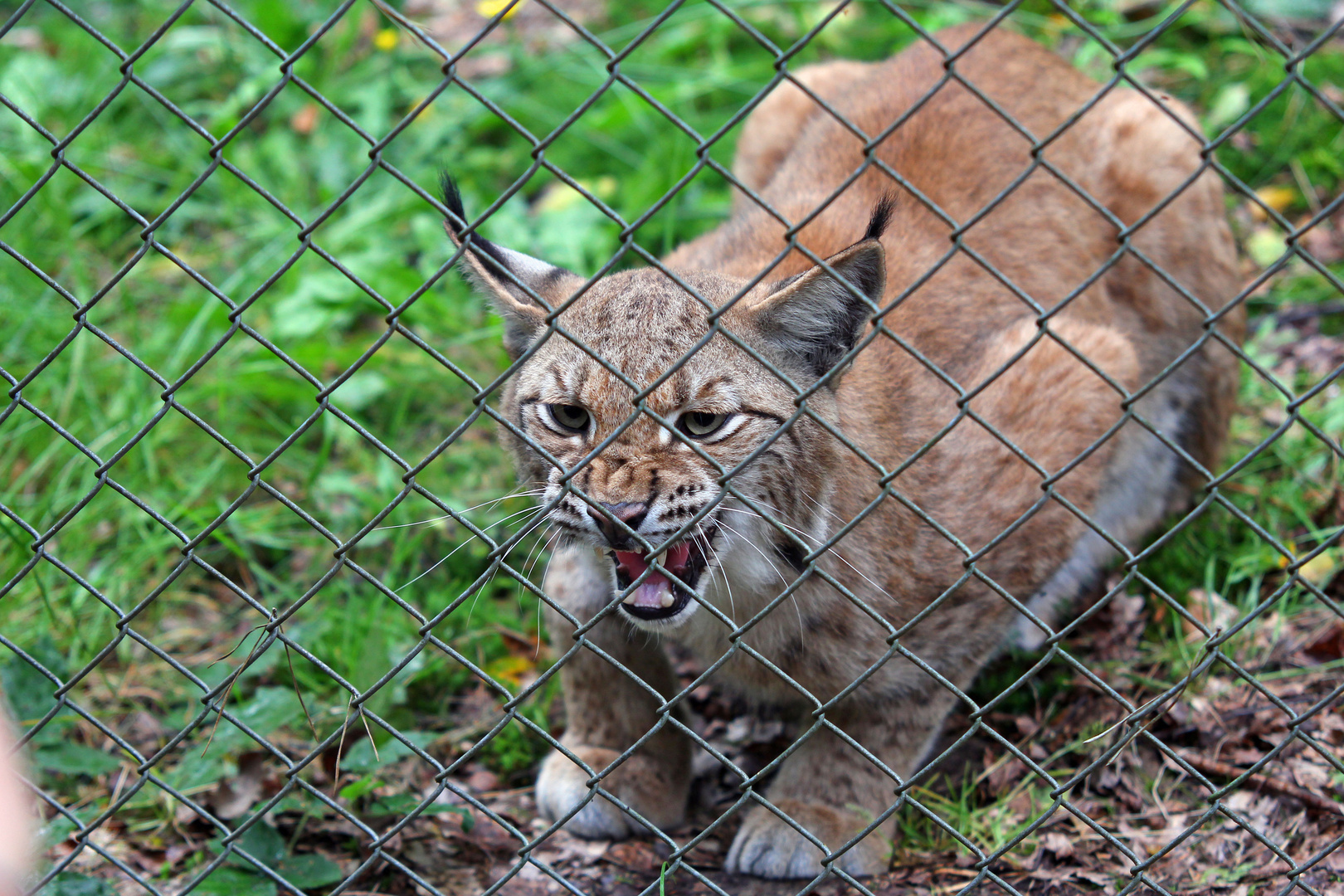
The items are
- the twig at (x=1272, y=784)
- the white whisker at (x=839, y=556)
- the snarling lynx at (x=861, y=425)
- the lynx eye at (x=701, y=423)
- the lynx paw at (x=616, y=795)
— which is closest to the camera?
the snarling lynx at (x=861, y=425)

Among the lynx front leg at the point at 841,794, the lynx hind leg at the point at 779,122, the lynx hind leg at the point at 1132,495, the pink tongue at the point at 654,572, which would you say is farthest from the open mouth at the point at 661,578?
the lynx hind leg at the point at 779,122

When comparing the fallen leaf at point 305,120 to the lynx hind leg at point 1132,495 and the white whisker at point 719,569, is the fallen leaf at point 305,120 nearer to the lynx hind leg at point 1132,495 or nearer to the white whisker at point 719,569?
the white whisker at point 719,569

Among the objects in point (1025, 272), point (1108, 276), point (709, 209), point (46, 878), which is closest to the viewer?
point (46, 878)

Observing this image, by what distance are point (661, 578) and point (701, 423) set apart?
1.15ft

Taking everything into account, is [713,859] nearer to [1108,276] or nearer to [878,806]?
[878,806]

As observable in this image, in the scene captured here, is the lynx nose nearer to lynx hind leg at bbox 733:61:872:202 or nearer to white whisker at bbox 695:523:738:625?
white whisker at bbox 695:523:738:625

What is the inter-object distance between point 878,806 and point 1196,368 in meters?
1.91

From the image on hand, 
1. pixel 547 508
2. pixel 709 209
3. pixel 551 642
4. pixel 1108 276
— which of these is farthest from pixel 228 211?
pixel 1108 276

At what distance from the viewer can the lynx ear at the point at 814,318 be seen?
2404 mm

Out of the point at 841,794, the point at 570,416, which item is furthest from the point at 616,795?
the point at 570,416

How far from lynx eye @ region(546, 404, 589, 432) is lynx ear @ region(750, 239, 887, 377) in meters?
0.45

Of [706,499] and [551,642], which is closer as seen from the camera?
[706,499]

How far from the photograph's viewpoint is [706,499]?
2.46 meters

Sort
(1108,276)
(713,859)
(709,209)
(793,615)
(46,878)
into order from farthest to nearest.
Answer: (709,209) → (1108,276) → (713,859) → (793,615) → (46,878)
